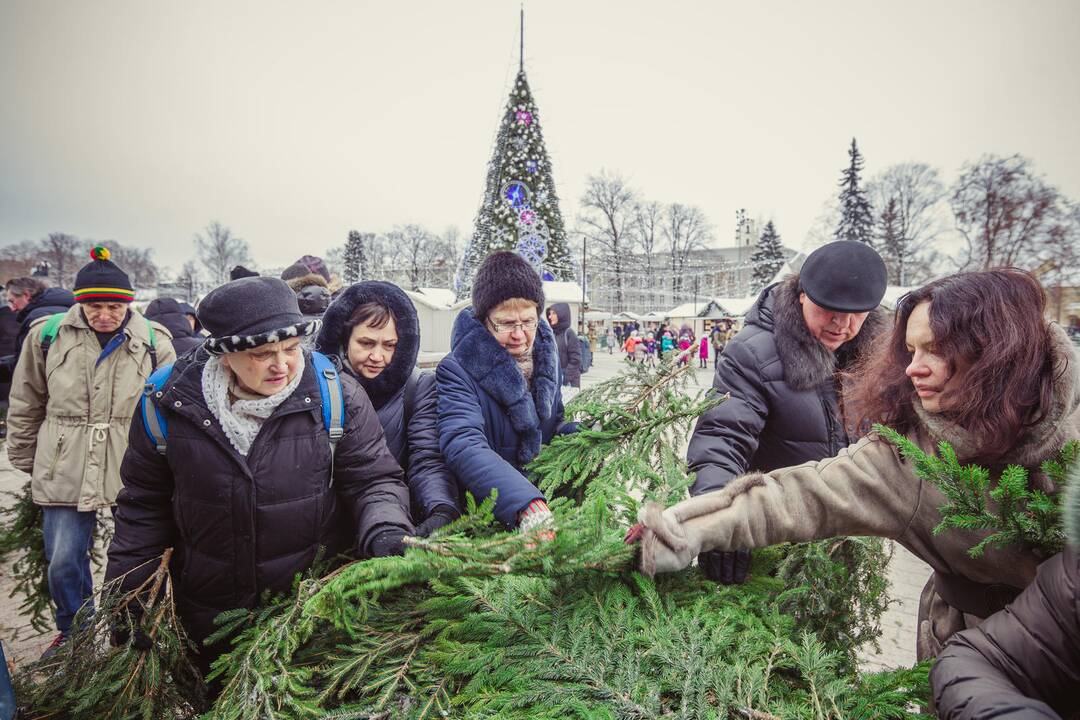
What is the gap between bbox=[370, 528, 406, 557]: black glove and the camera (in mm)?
1628

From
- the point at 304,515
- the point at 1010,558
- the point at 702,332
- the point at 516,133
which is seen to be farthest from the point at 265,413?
the point at 702,332

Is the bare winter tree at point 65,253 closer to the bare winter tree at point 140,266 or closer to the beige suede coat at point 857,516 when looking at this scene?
the bare winter tree at point 140,266

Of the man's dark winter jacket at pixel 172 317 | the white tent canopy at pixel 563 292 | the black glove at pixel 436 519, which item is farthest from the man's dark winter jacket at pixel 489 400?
the white tent canopy at pixel 563 292

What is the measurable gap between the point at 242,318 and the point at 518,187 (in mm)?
14405

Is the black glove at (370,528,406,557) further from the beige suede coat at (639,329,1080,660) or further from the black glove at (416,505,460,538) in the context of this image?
the beige suede coat at (639,329,1080,660)

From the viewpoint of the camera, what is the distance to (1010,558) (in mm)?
1165

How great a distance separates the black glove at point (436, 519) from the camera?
6.07 ft

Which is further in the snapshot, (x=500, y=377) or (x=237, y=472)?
(x=500, y=377)

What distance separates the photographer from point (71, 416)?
2904 mm

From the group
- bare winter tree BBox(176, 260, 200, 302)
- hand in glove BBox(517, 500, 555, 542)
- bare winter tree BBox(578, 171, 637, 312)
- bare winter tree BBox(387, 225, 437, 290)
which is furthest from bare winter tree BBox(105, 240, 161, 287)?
hand in glove BBox(517, 500, 555, 542)

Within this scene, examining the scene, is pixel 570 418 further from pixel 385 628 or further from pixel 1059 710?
pixel 1059 710

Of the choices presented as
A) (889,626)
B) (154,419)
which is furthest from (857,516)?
(889,626)

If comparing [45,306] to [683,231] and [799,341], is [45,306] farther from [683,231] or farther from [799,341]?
[683,231]

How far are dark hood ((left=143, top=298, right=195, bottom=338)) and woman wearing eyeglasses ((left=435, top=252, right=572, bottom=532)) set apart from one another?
371 cm
